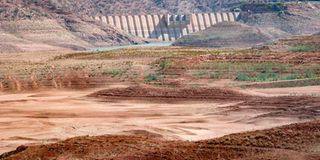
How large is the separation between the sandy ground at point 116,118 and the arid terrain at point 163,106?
0.05 m

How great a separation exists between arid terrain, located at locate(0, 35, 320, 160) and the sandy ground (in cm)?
5

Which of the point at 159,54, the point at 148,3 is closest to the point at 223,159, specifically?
the point at 159,54

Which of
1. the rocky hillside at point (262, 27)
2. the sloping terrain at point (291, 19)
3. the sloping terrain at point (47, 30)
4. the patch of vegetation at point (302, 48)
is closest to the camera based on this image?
the patch of vegetation at point (302, 48)

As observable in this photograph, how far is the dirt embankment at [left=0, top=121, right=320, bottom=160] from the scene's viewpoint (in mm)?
20984

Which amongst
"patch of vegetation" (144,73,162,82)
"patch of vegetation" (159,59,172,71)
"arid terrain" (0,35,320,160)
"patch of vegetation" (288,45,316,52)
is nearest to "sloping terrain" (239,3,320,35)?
"patch of vegetation" (288,45,316,52)

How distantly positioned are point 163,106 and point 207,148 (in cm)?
2018

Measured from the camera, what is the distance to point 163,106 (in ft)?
137

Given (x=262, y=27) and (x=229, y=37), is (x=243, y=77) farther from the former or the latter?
(x=262, y=27)

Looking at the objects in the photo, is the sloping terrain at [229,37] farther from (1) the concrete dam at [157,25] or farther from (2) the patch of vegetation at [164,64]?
(2) the patch of vegetation at [164,64]

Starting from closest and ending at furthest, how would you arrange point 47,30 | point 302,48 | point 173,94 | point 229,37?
point 173,94
point 302,48
point 229,37
point 47,30

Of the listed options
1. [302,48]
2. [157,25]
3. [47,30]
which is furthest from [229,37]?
[302,48]

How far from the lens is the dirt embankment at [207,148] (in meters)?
21.0

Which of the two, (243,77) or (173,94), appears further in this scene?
(243,77)

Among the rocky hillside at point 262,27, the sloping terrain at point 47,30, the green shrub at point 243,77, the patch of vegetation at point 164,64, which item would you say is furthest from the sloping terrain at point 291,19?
the green shrub at point 243,77
